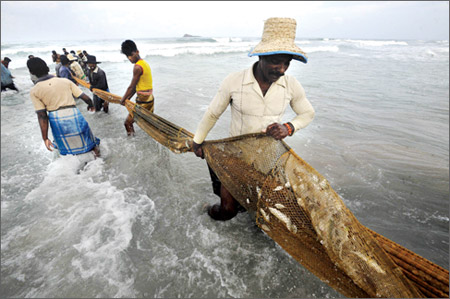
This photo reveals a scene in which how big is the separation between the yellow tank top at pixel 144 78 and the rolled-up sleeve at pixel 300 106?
326 cm

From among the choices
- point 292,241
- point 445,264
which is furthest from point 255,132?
point 445,264

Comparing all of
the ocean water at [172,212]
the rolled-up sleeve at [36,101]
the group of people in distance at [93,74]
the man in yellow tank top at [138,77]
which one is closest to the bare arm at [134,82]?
the man in yellow tank top at [138,77]

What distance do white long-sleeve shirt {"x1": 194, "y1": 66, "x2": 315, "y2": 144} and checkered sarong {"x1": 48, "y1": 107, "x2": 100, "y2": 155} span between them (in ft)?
8.25

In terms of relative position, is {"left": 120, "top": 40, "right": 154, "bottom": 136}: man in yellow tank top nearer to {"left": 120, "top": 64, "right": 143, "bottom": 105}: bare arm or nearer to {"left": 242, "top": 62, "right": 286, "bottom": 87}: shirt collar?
{"left": 120, "top": 64, "right": 143, "bottom": 105}: bare arm

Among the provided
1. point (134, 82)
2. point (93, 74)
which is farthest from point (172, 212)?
point (93, 74)

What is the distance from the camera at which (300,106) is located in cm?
183

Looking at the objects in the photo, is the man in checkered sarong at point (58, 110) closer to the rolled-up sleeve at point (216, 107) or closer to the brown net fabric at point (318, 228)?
the rolled-up sleeve at point (216, 107)

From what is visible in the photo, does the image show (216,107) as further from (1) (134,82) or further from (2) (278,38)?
(1) (134,82)

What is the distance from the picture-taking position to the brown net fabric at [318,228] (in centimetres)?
124

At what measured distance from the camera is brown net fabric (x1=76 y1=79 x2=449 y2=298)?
1238 mm

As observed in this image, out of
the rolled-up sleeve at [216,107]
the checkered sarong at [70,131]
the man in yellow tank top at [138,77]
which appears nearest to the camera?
the rolled-up sleeve at [216,107]

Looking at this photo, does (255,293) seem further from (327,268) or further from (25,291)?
(25,291)

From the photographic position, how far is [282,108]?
1.71 meters

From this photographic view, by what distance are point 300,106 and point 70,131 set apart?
11.0 ft
